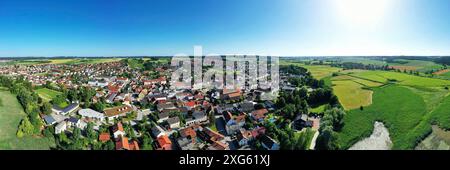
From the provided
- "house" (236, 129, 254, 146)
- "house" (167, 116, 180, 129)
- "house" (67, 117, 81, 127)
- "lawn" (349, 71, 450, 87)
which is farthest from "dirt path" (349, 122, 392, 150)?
"house" (67, 117, 81, 127)

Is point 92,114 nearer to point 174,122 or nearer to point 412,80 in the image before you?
point 174,122

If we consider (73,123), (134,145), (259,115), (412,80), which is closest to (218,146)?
(134,145)

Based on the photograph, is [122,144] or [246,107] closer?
[122,144]

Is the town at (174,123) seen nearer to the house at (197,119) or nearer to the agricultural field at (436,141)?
the house at (197,119)

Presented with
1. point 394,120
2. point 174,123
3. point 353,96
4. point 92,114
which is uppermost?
point 353,96

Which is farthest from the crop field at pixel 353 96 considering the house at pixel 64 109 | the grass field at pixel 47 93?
the grass field at pixel 47 93
